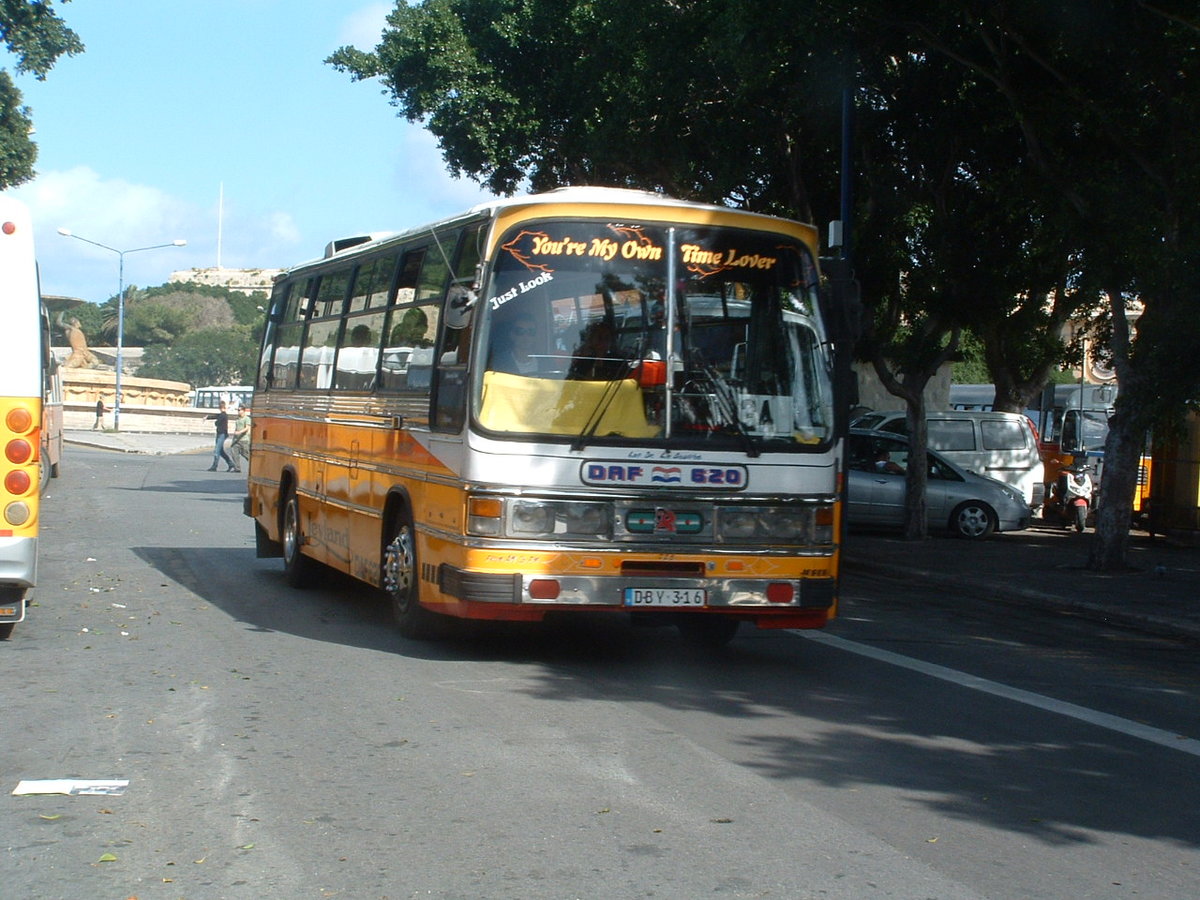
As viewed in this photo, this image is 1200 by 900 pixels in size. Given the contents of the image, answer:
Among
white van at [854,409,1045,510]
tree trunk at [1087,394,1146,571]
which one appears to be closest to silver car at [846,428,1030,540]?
white van at [854,409,1045,510]

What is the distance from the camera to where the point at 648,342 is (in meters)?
9.22

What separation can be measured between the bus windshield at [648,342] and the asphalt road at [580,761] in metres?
1.52

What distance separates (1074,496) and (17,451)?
20.4m

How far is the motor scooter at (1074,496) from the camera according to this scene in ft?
83.5

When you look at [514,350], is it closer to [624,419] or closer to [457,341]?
[457,341]

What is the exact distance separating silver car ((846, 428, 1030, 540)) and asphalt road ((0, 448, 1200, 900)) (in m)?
11.2

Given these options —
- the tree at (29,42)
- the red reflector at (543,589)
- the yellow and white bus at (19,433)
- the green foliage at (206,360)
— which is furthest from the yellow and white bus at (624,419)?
the green foliage at (206,360)

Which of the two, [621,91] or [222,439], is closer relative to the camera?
[621,91]

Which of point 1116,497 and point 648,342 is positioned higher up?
point 648,342

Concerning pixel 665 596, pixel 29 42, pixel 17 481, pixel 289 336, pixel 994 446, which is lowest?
pixel 665 596

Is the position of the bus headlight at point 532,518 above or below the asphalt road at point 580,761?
above

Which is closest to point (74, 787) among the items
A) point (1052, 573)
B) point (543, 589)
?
point (543, 589)

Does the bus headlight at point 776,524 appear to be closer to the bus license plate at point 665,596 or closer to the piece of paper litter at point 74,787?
the bus license plate at point 665,596

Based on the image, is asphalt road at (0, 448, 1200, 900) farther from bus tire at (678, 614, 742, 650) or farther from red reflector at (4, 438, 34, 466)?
red reflector at (4, 438, 34, 466)
